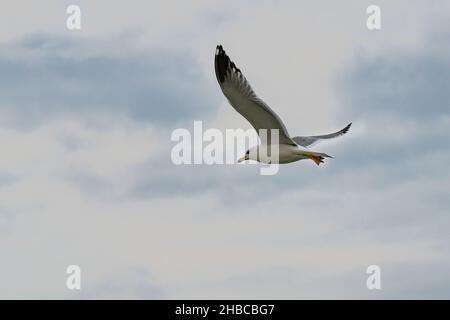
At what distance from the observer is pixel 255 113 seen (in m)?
16.6

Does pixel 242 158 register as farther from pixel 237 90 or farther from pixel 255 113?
pixel 237 90

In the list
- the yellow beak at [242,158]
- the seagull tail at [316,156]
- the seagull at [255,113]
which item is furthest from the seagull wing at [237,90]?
the yellow beak at [242,158]

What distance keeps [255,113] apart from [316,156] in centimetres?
167

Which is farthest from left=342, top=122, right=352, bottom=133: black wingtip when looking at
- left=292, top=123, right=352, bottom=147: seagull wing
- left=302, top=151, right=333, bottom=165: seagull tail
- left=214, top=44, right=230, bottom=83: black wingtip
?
left=214, top=44, right=230, bottom=83: black wingtip

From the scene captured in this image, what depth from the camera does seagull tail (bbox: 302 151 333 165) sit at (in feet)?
55.3

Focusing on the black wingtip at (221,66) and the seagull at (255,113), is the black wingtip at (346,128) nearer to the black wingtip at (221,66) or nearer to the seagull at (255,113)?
the seagull at (255,113)

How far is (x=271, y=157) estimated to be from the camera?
17.6 meters

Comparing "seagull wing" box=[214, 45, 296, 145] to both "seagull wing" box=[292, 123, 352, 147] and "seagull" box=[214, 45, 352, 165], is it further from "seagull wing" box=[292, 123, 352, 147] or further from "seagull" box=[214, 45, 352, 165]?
"seagull wing" box=[292, 123, 352, 147]

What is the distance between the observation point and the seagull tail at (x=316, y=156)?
16.8 m

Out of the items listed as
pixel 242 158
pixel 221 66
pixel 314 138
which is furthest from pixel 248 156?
pixel 221 66

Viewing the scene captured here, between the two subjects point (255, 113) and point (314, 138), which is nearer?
point (255, 113)
